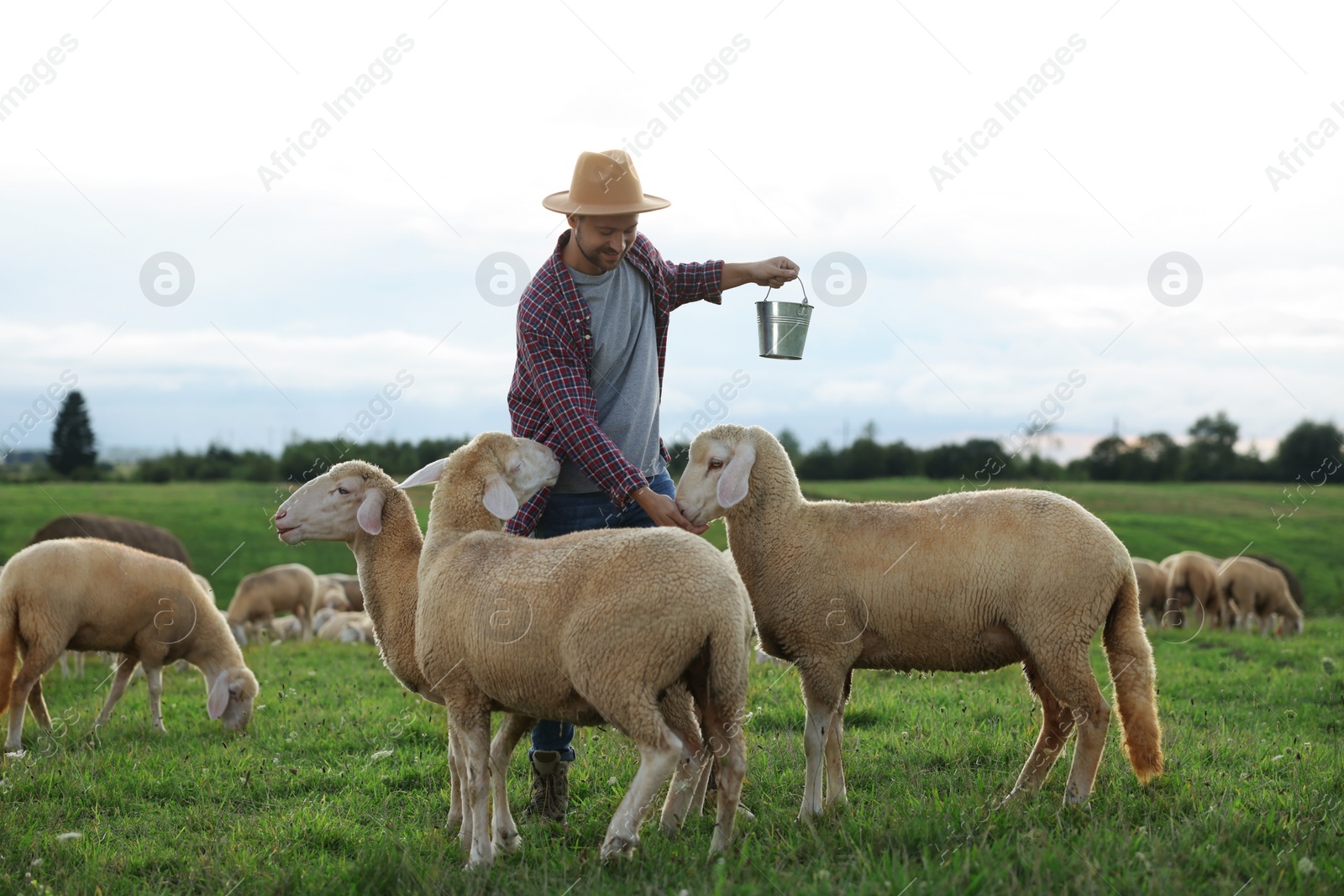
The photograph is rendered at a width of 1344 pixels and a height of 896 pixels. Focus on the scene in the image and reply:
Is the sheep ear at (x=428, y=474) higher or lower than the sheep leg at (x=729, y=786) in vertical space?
higher

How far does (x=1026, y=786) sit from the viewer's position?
15.3ft

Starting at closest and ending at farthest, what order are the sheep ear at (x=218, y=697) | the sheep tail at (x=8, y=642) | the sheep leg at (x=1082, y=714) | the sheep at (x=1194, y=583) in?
the sheep leg at (x=1082, y=714)
the sheep ear at (x=218, y=697)
the sheep tail at (x=8, y=642)
the sheep at (x=1194, y=583)

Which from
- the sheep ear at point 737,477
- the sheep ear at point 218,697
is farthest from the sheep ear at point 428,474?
the sheep ear at point 218,697

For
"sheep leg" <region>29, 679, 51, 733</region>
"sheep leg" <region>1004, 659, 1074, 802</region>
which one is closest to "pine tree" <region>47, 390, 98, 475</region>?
"sheep leg" <region>29, 679, 51, 733</region>

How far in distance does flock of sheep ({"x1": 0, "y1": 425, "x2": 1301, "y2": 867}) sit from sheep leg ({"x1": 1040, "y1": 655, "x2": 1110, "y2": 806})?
1 cm

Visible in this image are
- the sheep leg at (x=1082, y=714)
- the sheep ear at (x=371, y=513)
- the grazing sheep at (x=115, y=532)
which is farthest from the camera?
the grazing sheep at (x=115, y=532)

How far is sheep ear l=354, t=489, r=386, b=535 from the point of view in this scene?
196 inches

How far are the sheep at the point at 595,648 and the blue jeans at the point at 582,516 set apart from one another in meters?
0.42

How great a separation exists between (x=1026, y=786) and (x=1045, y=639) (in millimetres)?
768

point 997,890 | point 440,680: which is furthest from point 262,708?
point 997,890

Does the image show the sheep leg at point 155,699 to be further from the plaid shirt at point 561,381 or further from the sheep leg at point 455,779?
the plaid shirt at point 561,381

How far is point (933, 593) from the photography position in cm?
455

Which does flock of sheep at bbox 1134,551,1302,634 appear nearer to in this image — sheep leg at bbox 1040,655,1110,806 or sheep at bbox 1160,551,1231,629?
sheep at bbox 1160,551,1231,629

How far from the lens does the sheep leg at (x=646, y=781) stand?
3609mm
